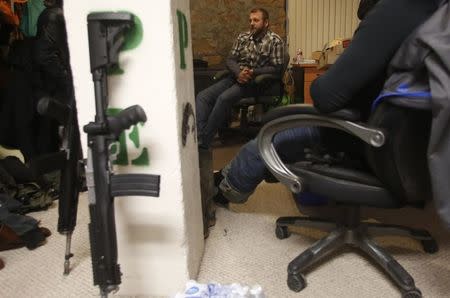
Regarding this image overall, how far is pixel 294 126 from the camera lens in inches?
40.6

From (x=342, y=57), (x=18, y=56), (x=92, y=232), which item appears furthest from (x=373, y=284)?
(x=18, y=56)

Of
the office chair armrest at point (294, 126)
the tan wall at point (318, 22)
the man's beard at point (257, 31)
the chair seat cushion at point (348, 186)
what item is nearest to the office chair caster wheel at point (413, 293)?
the chair seat cushion at point (348, 186)

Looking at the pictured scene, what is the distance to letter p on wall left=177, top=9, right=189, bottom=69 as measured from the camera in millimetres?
1049

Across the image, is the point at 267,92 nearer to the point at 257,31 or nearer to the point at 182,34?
the point at 257,31

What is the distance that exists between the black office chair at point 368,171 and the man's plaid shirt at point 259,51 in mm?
1880

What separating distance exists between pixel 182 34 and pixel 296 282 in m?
0.84

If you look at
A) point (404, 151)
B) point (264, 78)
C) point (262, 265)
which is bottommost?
point (262, 265)

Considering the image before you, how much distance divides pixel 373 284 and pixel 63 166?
1.09m

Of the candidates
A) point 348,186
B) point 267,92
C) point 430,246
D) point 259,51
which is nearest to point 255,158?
point 348,186

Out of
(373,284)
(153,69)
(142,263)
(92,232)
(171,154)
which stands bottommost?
(373,284)

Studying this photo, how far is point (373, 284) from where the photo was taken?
3.83 feet

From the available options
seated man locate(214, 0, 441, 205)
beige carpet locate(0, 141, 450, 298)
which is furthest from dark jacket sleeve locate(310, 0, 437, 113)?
beige carpet locate(0, 141, 450, 298)

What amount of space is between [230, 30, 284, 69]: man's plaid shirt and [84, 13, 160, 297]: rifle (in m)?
2.12

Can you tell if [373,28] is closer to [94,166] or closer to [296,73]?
[94,166]
